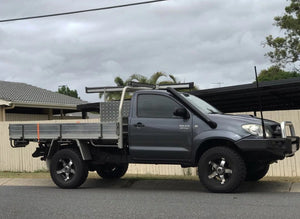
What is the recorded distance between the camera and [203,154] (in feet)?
25.9

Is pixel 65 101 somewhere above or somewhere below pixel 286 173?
above

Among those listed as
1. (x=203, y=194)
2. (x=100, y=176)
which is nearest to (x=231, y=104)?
(x=100, y=176)

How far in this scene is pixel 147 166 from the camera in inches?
496

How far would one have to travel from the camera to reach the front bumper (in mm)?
7414

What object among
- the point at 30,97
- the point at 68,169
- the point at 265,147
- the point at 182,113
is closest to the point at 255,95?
the point at 182,113

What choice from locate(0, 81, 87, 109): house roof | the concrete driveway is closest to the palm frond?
locate(0, 81, 87, 109): house roof

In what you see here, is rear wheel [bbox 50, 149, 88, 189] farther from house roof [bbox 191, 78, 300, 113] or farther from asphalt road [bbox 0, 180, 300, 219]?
house roof [bbox 191, 78, 300, 113]

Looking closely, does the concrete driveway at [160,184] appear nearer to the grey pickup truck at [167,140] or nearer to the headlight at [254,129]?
the grey pickup truck at [167,140]

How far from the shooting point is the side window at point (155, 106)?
27.4 ft

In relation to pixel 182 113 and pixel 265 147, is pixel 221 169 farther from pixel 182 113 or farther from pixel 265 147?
pixel 182 113

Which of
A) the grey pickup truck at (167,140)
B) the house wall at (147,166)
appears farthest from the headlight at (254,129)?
the house wall at (147,166)

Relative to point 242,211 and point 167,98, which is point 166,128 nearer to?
point 167,98

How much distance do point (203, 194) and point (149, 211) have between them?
1.65m

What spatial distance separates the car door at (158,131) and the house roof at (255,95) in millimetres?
2195
